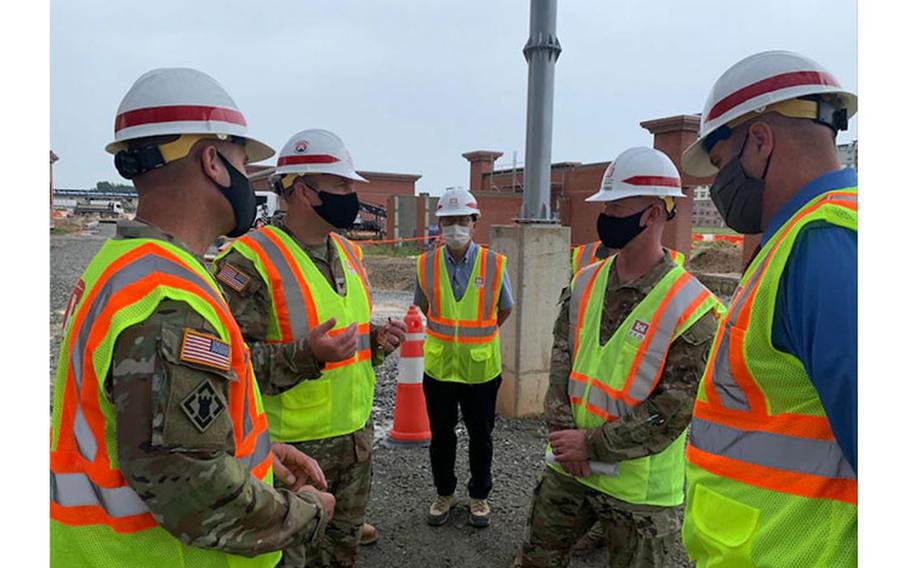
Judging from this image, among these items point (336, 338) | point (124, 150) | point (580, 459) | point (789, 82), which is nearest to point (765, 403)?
point (789, 82)

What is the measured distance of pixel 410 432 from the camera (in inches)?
230

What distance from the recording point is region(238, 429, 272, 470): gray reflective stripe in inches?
70.3

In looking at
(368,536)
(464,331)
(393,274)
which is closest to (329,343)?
(368,536)

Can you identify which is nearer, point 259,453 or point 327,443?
point 259,453

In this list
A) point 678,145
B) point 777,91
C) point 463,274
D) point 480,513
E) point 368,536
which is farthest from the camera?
point 678,145

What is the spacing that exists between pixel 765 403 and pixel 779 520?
31 cm

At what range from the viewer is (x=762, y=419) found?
1.63 m

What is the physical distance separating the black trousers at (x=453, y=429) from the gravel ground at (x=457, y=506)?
27cm

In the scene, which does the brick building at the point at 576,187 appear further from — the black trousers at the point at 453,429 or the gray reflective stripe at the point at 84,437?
the gray reflective stripe at the point at 84,437

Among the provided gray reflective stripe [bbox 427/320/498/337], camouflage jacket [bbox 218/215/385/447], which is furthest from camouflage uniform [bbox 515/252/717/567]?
gray reflective stripe [bbox 427/320/498/337]

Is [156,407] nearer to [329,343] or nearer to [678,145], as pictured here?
[329,343]

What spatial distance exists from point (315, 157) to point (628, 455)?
224cm

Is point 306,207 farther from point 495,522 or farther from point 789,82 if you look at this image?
point 495,522

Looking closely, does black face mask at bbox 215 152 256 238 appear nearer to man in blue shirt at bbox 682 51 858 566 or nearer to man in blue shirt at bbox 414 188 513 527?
man in blue shirt at bbox 682 51 858 566
